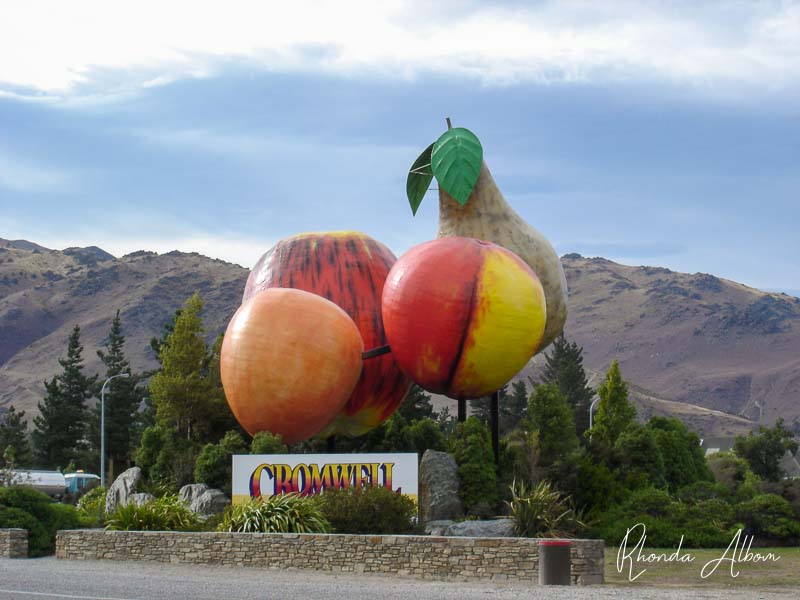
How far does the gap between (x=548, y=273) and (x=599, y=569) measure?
46.1 feet

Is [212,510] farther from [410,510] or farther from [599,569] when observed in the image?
[599,569]

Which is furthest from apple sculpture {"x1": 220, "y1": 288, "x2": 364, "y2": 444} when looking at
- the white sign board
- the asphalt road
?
the asphalt road

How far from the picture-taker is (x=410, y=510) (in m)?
22.7

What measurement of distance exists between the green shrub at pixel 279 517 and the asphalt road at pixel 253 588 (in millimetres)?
1428

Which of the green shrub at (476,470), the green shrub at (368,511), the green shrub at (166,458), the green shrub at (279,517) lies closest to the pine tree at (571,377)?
the green shrub at (166,458)

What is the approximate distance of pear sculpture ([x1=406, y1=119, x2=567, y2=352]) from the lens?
95.7 feet

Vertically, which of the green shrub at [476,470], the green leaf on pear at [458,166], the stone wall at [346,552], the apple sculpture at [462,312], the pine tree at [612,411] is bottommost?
the stone wall at [346,552]

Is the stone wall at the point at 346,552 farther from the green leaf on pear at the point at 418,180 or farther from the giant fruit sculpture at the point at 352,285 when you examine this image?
the green leaf on pear at the point at 418,180

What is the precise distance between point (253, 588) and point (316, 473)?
7365 mm

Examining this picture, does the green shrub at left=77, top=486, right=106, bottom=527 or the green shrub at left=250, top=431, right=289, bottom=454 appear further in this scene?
the green shrub at left=77, top=486, right=106, bottom=527

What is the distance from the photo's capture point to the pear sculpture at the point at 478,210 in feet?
95.7

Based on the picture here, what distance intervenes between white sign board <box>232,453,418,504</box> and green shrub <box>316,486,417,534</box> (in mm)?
805

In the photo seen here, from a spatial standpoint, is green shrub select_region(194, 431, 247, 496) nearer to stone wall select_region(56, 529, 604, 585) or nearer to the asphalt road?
stone wall select_region(56, 529, 604, 585)

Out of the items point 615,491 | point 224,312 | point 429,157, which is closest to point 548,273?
point 429,157
